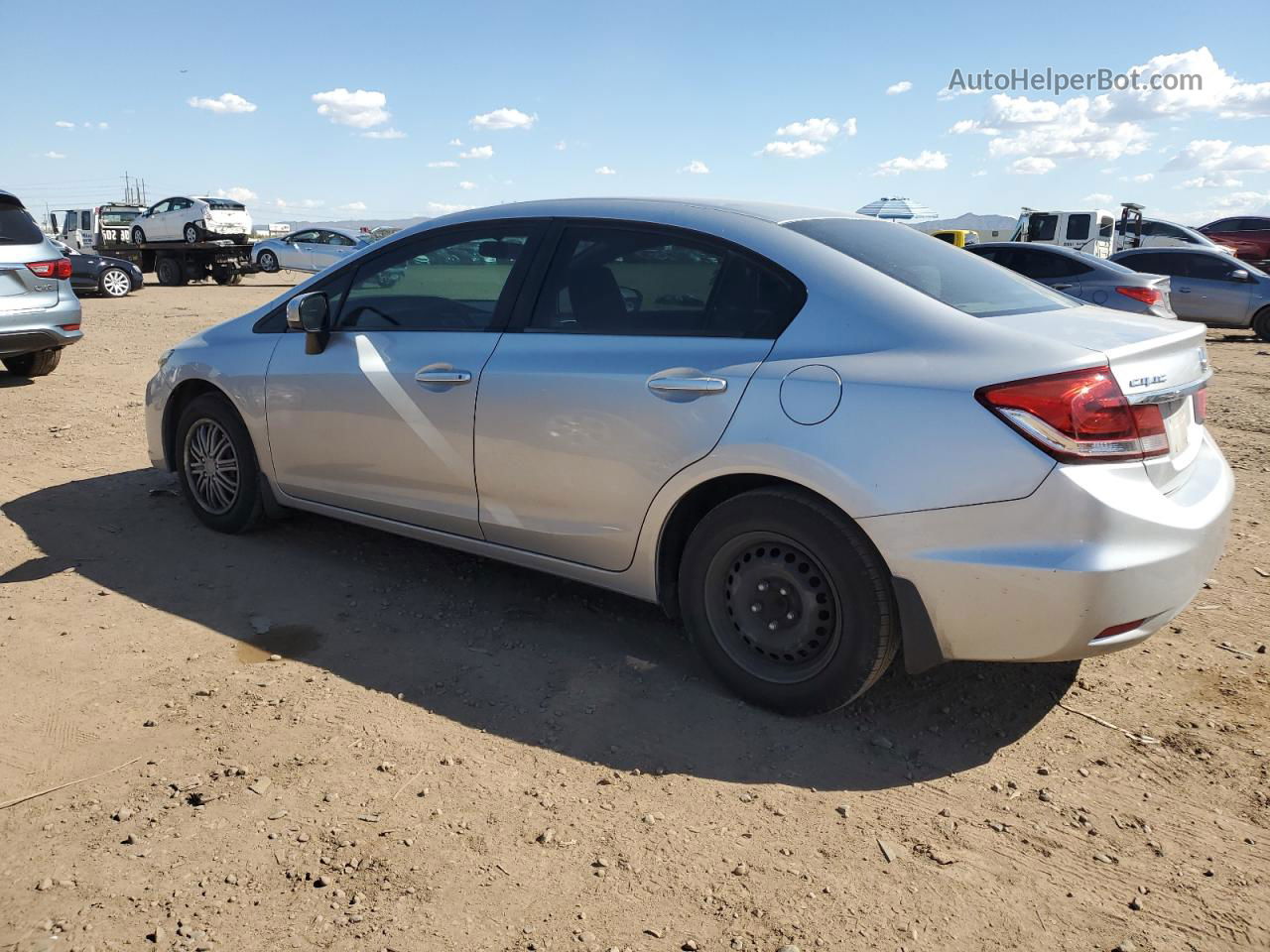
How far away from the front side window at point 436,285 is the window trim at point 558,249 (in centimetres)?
10

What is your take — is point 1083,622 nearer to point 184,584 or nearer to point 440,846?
point 440,846

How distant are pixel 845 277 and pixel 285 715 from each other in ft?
7.60

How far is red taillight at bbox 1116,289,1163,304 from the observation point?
1206 centimetres

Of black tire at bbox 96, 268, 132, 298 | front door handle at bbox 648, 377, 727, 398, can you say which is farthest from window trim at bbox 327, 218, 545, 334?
black tire at bbox 96, 268, 132, 298

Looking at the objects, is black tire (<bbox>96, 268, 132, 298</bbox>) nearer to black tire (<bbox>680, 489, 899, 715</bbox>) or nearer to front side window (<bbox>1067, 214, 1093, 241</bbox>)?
black tire (<bbox>680, 489, 899, 715</bbox>)

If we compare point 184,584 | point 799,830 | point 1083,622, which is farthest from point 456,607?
point 1083,622

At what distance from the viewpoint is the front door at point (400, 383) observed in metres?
3.93

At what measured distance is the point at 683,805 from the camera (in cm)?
283

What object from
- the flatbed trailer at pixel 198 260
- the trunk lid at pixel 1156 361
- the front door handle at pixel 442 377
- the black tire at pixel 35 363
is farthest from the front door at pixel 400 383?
the flatbed trailer at pixel 198 260

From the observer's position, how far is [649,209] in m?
3.69

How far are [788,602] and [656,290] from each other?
3.92ft

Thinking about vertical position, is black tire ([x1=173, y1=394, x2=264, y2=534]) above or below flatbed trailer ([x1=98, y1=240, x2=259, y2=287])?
below

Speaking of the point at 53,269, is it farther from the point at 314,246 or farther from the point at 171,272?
the point at 314,246

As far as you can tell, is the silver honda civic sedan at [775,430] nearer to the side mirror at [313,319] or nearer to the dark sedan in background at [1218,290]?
the side mirror at [313,319]
